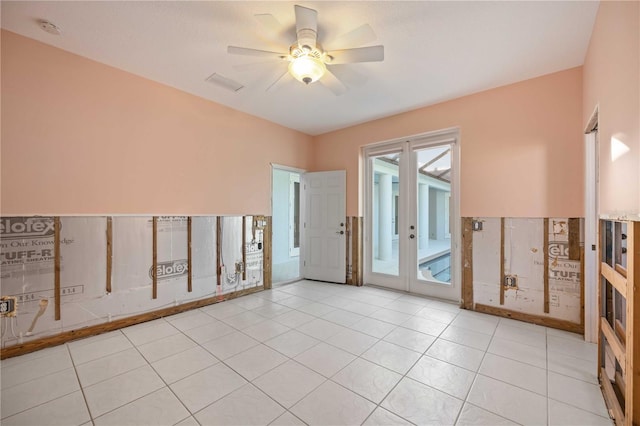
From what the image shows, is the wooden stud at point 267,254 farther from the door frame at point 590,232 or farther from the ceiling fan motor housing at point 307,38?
the door frame at point 590,232

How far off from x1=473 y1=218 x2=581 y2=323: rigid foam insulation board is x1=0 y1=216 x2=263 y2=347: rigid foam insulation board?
3.69 meters

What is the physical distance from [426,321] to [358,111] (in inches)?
126

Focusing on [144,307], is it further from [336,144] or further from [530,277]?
[530,277]

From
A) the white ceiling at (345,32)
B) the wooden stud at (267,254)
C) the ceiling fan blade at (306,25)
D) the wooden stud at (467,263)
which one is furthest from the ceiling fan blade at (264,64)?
the wooden stud at (467,263)

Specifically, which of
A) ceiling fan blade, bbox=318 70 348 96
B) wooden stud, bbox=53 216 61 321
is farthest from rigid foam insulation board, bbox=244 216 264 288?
ceiling fan blade, bbox=318 70 348 96

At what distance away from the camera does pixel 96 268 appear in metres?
2.87

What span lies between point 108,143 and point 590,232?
5.29 meters

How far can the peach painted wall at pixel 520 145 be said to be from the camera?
2922 millimetres

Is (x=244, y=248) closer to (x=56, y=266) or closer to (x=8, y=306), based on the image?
(x=56, y=266)

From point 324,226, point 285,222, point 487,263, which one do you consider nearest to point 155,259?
point 324,226

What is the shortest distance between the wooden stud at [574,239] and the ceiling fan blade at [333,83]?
2.94m

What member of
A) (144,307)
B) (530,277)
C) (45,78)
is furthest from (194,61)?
(530,277)

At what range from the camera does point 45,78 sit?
2.57 meters

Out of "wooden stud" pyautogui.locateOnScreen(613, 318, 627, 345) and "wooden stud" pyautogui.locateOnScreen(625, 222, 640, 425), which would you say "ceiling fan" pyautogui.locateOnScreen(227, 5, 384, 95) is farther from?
"wooden stud" pyautogui.locateOnScreen(613, 318, 627, 345)
